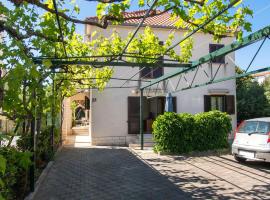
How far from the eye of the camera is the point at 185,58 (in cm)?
1244

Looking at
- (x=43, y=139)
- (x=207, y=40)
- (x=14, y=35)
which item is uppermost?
(x=207, y=40)

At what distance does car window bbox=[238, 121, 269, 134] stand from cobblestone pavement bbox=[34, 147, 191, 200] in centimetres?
341

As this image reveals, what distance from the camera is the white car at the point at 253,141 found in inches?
382

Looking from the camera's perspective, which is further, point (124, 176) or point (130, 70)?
point (130, 70)

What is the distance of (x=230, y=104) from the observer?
1931 centimetres

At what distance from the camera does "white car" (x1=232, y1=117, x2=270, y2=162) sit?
31.9 feet

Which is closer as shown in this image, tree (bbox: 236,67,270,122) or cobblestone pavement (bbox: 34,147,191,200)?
cobblestone pavement (bbox: 34,147,191,200)

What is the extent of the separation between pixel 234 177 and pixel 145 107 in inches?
496

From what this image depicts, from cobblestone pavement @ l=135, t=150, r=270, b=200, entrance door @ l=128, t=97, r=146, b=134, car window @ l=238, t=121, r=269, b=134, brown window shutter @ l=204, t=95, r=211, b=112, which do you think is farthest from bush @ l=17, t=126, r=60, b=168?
brown window shutter @ l=204, t=95, r=211, b=112

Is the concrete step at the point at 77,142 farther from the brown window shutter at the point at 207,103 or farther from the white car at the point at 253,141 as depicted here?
the white car at the point at 253,141

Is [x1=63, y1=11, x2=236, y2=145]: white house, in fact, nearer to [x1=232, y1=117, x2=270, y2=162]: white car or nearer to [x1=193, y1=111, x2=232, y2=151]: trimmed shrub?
[x1=193, y1=111, x2=232, y2=151]: trimmed shrub

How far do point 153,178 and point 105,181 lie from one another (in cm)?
136

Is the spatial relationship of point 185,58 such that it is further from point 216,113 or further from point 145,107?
Answer: point 145,107

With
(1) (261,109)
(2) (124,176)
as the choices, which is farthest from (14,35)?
(1) (261,109)
